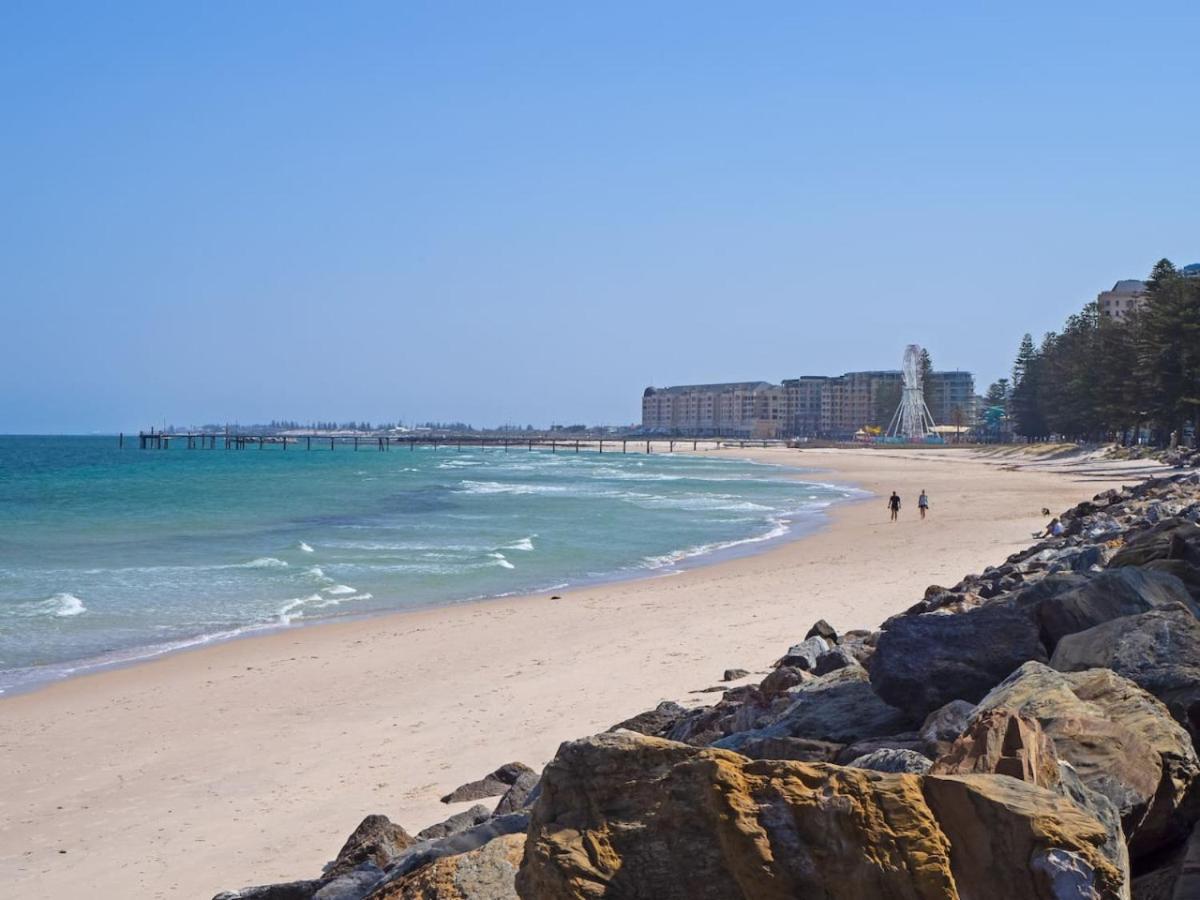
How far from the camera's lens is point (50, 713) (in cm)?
Result: 1252

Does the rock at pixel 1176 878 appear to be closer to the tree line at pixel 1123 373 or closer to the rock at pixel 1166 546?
the rock at pixel 1166 546

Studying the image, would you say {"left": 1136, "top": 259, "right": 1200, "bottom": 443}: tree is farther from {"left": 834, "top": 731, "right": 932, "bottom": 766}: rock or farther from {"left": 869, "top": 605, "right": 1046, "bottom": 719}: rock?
{"left": 834, "top": 731, "right": 932, "bottom": 766}: rock

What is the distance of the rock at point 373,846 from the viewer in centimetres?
547

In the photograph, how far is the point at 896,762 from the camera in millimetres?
3988

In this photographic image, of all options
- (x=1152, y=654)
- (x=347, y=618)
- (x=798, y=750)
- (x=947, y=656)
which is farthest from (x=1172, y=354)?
(x=798, y=750)

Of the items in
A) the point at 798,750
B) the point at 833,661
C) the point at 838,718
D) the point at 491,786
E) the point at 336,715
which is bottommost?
the point at 336,715

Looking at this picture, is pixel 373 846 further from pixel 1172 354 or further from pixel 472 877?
pixel 1172 354

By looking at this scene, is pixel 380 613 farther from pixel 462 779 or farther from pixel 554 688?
pixel 462 779

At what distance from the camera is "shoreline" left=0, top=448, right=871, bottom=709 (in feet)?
48.1

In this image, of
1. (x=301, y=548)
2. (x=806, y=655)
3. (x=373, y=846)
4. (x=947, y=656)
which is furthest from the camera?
(x=301, y=548)

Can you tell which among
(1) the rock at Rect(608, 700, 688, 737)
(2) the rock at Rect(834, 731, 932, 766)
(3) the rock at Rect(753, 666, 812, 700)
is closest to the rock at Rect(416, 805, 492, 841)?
(1) the rock at Rect(608, 700, 688, 737)

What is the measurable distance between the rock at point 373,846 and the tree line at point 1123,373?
50203 millimetres

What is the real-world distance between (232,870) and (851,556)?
19.9 m

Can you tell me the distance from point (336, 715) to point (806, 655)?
17.3 feet
